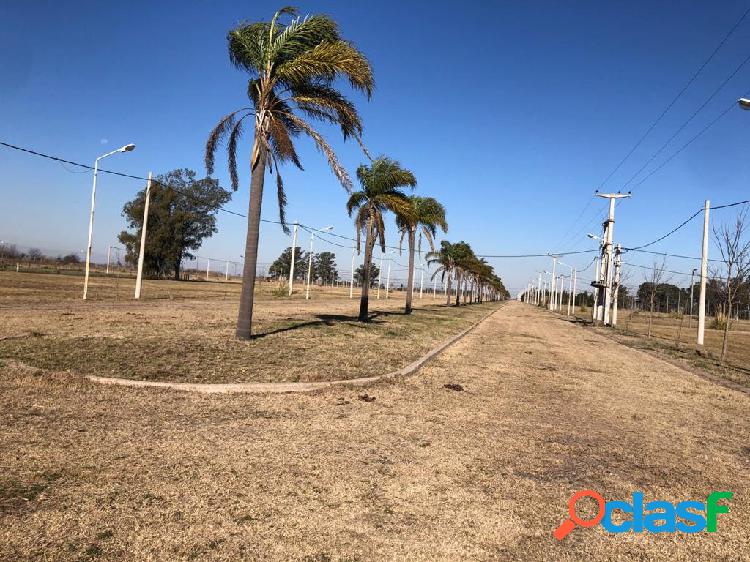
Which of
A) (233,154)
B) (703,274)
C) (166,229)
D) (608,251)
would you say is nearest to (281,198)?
(233,154)

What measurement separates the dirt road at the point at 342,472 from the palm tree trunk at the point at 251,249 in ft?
15.4

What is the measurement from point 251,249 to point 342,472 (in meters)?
8.21

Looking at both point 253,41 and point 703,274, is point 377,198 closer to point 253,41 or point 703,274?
point 253,41

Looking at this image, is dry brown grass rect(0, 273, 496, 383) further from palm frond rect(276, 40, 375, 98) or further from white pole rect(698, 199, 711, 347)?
white pole rect(698, 199, 711, 347)

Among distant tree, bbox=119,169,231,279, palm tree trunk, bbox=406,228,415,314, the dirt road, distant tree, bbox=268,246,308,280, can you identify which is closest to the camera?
the dirt road

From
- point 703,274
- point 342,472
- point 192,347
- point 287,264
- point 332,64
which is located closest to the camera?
point 342,472

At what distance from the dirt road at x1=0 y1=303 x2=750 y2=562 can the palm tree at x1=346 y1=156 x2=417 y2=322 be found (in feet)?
48.0

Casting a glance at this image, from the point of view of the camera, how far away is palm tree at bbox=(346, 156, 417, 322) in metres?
21.9

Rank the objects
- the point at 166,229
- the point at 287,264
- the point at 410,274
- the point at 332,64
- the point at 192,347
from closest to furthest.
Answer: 1. the point at 192,347
2. the point at 332,64
3. the point at 410,274
4. the point at 166,229
5. the point at 287,264

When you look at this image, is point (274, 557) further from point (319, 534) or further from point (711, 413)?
point (711, 413)

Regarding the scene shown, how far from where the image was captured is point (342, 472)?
436cm

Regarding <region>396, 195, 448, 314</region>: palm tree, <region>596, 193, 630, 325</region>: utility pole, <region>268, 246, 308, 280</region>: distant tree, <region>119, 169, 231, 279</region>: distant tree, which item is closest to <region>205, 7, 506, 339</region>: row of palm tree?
<region>396, 195, 448, 314</region>: palm tree

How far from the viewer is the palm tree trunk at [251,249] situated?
1156 centimetres

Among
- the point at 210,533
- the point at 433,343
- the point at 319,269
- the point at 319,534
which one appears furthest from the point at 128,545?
the point at 319,269
